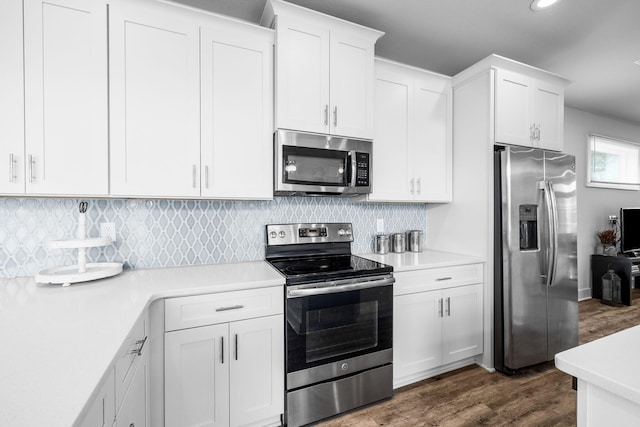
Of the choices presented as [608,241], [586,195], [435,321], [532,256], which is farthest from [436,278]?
[608,241]

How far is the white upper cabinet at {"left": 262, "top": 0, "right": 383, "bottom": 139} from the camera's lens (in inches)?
78.8

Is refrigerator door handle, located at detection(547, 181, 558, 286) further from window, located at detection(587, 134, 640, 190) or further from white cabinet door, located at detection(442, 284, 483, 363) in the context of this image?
window, located at detection(587, 134, 640, 190)

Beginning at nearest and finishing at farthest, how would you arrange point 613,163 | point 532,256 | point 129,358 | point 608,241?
1. point 129,358
2. point 532,256
3. point 608,241
4. point 613,163

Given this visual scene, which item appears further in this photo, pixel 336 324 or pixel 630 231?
pixel 630 231

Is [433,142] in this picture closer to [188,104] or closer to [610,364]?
[188,104]

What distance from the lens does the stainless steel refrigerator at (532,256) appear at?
2.36 metres

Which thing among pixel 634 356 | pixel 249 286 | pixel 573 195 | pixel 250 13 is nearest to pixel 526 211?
pixel 573 195

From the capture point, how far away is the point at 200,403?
1.61 meters

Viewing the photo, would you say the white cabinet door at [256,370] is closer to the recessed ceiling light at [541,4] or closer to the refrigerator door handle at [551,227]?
the refrigerator door handle at [551,227]

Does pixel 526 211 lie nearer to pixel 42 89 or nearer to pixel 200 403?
pixel 200 403

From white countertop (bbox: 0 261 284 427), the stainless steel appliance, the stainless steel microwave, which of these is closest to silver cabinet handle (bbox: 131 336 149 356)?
white countertop (bbox: 0 261 284 427)

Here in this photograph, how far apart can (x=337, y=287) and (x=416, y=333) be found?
33.5 inches

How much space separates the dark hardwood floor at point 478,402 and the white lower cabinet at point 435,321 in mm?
147

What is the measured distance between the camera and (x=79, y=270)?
5.44 feet
